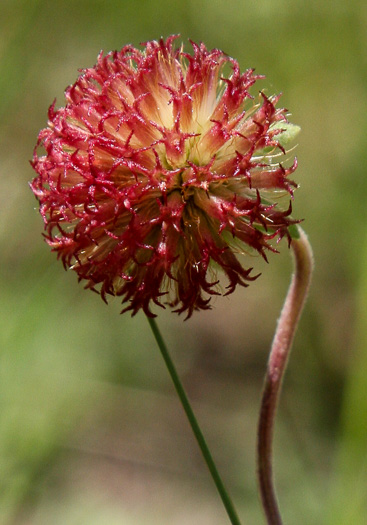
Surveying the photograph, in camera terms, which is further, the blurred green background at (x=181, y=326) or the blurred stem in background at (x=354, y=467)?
the blurred green background at (x=181, y=326)

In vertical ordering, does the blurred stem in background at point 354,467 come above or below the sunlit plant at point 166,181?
below

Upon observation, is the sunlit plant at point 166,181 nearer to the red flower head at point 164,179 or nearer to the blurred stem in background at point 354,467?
the red flower head at point 164,179

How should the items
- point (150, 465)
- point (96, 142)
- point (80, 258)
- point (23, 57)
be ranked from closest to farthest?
1. point (96, 142)
2. point (80, 258)
3. point (23, 57)
4. point (150, 465)

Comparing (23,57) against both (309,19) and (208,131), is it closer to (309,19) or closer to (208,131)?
(309,19)

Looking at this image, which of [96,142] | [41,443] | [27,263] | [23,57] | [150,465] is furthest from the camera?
[150,465]

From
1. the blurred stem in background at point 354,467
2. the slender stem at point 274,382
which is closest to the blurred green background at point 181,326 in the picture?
the blurred stem in background at point 354,467

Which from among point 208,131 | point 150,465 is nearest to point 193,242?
point 208,131

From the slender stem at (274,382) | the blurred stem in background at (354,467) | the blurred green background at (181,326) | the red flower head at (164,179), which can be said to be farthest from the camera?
the blurred green background at (181,326)
